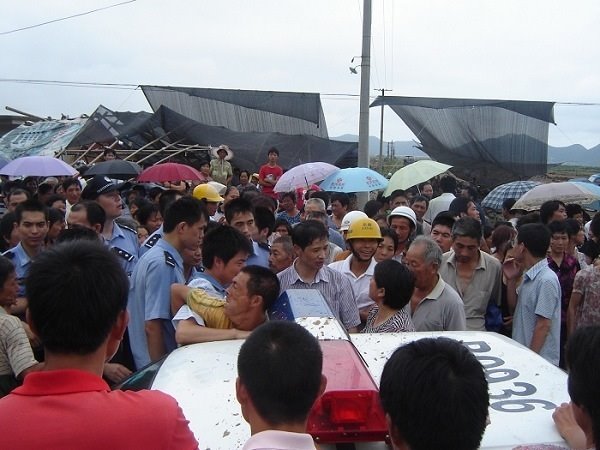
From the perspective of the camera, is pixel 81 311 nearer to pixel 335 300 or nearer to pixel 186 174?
pixel 335 300

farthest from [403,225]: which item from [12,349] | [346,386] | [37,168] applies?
[37,168]

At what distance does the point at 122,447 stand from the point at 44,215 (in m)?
3.89

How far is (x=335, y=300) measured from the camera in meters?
4.03

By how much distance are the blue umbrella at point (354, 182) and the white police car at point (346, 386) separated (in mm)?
5187

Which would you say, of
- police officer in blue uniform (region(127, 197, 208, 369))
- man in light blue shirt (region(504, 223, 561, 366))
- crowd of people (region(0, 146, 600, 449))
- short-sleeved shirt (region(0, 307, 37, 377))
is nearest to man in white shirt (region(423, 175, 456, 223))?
crowd of people (region(0, 146, 600, 449))

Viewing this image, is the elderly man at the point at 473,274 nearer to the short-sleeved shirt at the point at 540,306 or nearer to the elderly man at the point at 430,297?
the short-sleeved shirt at the point at 540,306

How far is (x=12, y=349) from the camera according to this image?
3.23m

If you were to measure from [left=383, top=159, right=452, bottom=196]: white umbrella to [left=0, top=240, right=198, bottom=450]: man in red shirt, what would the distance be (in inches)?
265

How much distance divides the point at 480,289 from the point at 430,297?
0.93m

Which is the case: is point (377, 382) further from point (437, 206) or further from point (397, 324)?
point (437, 206)

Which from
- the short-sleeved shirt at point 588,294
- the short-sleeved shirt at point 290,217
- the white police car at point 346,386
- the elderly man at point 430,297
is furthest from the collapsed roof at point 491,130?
the white police car at point 346,386

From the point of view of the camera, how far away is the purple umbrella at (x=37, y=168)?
8.48 meters

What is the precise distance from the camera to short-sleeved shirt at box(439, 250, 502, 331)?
14.8 ft

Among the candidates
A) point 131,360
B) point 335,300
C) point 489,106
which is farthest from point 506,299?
point 489,106
